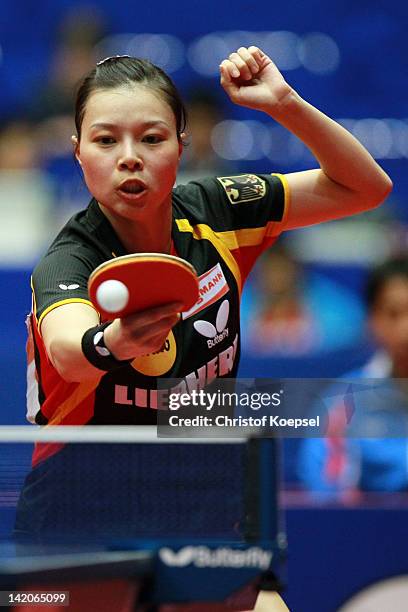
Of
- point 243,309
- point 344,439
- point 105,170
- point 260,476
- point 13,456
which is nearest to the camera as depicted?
point 260,476

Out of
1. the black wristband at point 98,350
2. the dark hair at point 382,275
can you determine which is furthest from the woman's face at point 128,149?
the dark hair at point 382,275

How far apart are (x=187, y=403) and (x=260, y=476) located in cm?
60

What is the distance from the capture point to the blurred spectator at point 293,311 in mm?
4617

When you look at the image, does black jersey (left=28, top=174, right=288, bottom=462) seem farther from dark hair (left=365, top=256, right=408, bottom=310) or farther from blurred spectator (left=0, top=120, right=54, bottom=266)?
blurred spectator (left=0, top=120, right=54, bottom=266)

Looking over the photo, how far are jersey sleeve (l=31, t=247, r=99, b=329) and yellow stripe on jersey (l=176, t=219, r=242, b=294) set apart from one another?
278 mm

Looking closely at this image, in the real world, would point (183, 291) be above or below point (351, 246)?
below

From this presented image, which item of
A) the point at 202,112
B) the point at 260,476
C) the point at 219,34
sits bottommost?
the point at 260,476

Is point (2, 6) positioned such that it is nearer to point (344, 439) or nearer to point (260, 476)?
point (344, 439)

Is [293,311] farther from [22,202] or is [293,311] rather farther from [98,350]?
[98,350]

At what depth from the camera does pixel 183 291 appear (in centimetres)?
175

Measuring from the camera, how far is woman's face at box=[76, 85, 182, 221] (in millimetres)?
2213

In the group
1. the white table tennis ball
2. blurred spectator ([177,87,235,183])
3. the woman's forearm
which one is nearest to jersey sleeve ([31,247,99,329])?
the white table tennis ball

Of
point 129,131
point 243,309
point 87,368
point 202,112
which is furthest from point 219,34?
point 87,368

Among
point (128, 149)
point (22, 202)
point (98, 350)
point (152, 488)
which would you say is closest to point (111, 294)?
point (98, 350)
